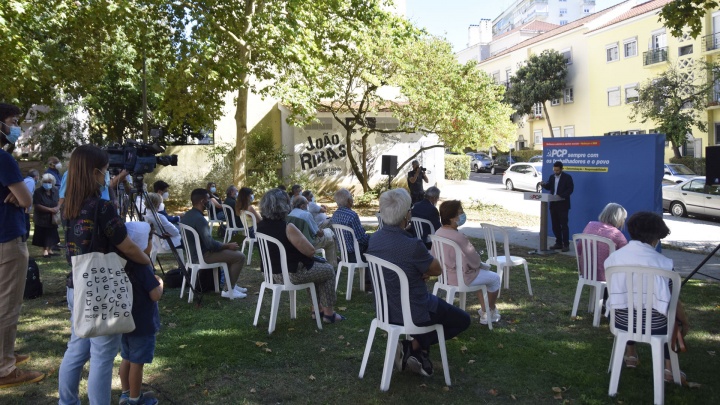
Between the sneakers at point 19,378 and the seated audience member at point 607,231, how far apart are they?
16.2 ft

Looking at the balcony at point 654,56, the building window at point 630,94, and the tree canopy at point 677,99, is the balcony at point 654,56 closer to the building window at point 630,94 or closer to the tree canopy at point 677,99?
the building window at point 630,94

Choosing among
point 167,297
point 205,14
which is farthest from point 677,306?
point 205,14

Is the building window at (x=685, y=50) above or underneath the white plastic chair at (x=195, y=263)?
above

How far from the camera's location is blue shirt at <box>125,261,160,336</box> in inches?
135

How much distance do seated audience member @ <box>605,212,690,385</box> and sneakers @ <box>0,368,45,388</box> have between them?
4.24 m

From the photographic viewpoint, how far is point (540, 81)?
3891 cm

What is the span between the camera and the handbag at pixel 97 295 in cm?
308

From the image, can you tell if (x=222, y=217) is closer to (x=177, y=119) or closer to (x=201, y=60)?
(x=201, y=60)

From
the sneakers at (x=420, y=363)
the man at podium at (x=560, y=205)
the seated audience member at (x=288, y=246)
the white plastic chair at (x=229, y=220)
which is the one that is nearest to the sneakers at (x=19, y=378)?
the seated audience member at (x=288, y=246)

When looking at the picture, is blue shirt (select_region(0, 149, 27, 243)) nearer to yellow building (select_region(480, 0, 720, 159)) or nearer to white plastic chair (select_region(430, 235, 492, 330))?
white plastic chair (select_region(430, 235, 492, 330))

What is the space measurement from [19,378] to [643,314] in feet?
14.7

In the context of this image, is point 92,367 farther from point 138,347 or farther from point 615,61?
point 615,61

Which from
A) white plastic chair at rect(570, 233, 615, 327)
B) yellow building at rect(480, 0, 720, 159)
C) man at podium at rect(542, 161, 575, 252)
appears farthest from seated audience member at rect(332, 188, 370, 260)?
yellow building at rect(480, 0, 720, 159)

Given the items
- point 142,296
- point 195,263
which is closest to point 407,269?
point 142,296
